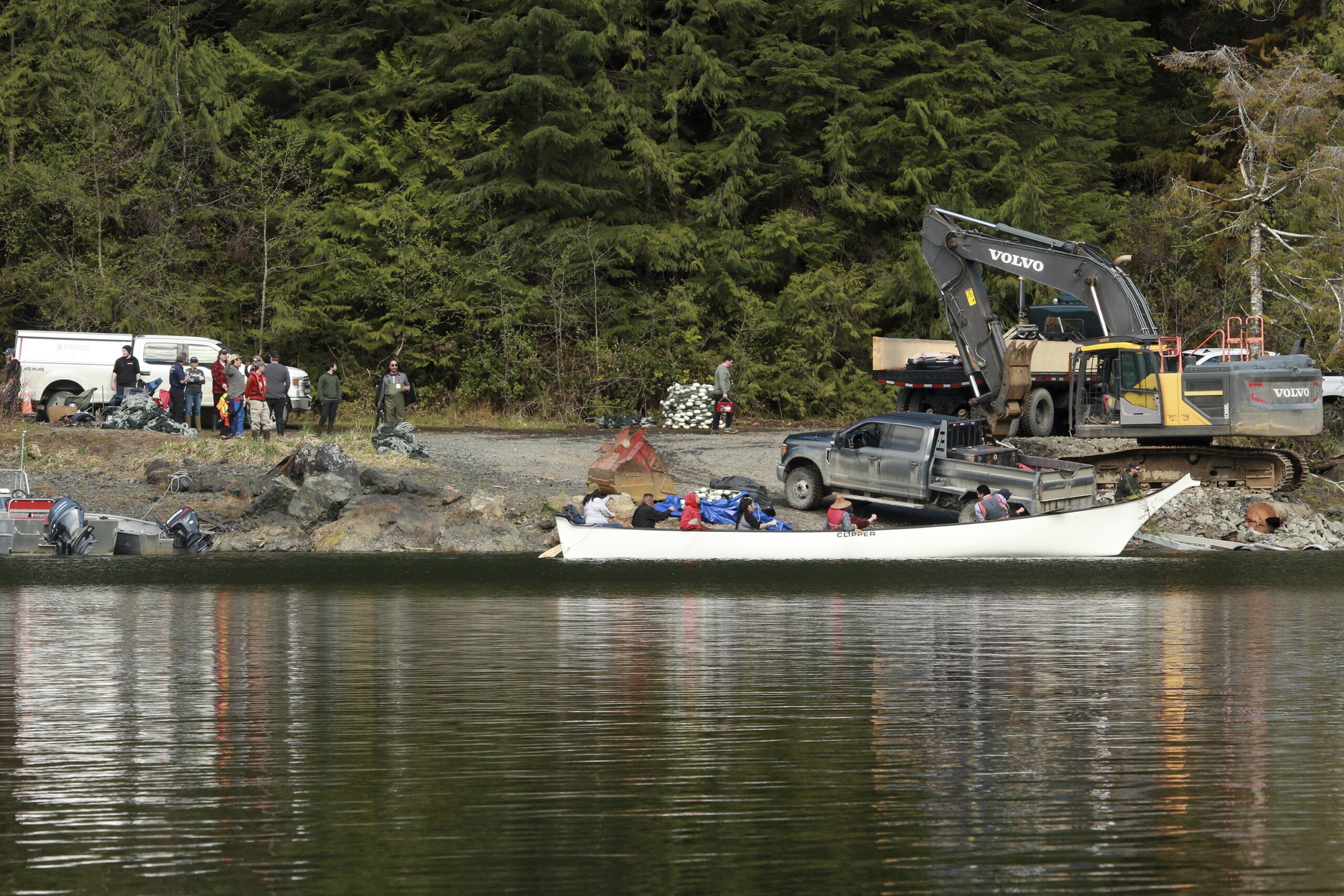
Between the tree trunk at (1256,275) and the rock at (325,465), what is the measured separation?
24.8 meters

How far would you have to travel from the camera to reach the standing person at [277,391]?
115ft

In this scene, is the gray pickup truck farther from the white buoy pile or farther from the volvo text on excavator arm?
the white buoy pile

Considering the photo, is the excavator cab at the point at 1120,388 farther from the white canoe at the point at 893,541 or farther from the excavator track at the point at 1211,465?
the white canoe at the point at 893,541

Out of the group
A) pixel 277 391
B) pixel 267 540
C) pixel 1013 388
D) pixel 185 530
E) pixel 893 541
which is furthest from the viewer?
pixel 277 391

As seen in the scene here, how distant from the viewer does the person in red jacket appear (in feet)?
87.4

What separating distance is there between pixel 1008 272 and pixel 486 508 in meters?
11.8

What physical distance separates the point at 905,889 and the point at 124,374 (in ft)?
103

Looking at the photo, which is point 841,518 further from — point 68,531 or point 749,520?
point 68,531

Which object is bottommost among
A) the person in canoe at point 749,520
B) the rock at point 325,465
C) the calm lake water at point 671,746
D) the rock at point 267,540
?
the calm lake water at point 671,746

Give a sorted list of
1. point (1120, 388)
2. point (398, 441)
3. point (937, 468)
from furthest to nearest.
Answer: point (398, 441), point (1120, 388), point (937, 468)

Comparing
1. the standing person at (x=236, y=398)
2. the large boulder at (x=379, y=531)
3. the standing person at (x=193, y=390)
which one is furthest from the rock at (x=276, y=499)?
the standing person at (x=193, y=390)

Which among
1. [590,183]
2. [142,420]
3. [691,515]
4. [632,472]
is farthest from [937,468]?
[590,183]

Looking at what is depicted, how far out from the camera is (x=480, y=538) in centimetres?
2928

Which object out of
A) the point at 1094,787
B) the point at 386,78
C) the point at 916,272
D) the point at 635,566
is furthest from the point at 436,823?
the point at 386,78
